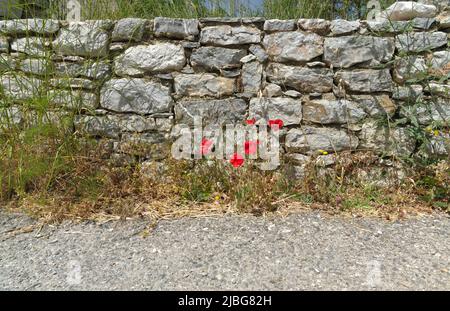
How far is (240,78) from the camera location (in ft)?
8.42

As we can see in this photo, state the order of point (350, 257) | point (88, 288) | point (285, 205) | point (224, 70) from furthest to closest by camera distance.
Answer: point (224, 70) < point (285, 205) < point (350, 257) < point (88, 288)

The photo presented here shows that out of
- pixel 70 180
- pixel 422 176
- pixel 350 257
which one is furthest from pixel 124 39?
pixel 422 176

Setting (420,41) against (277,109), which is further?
(277,109)

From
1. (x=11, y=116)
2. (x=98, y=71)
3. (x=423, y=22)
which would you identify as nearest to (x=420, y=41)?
(x=423, y=22)

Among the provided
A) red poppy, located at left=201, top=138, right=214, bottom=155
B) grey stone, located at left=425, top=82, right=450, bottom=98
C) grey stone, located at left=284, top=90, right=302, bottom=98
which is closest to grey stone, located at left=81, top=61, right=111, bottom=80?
red poppy, located at left=201, top=138, right=214, bottom=155

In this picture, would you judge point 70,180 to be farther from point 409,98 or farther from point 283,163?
point 409,98

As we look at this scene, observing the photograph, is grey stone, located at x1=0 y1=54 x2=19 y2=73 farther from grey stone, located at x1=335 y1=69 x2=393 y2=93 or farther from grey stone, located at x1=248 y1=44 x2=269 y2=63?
grey stone, located at x1=335 y1=69 x2=393 y2=93

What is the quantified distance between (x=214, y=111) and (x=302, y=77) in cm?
80

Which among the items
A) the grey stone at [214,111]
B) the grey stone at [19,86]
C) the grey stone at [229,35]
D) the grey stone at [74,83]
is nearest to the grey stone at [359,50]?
the grey stone at [229,35]

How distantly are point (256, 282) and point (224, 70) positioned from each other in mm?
1718

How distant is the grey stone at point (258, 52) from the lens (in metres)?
2.51

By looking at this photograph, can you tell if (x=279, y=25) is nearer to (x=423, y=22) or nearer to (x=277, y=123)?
(x=277, y=123)

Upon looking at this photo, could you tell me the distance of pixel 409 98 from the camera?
2.46 meters
